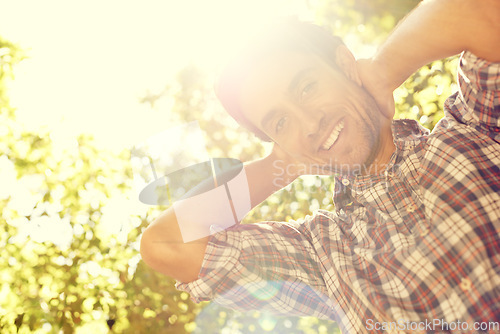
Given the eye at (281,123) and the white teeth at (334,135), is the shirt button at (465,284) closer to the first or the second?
the white teeth at (334,135)

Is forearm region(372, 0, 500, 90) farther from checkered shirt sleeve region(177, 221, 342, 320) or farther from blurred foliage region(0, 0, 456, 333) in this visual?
blurred foliage region(0, 0, 456, 333)

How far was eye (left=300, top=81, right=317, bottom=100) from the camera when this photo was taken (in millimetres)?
2037

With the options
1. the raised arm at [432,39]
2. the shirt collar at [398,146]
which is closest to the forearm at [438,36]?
the raised arm at [432,39]

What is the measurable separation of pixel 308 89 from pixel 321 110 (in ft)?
0.46

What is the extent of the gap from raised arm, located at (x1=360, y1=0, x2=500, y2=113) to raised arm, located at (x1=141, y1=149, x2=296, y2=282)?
0.80 m

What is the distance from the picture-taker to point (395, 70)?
1.70 m

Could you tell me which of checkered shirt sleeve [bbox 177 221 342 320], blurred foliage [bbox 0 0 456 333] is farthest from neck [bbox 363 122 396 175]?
blurred foliage [bbox 0 0 456 333]

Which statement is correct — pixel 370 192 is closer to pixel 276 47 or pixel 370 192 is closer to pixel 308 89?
pixel 308 89

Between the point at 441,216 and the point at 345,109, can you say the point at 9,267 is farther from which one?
the point at 441,216

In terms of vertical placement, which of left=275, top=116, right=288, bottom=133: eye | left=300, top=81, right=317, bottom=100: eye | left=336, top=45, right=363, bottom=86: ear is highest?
left=336, top=45, right=363, bottom=86: ear

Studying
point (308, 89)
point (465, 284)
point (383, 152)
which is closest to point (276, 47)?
point (308, 89)

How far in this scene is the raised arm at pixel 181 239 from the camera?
1.99m

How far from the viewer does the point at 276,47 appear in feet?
7.09

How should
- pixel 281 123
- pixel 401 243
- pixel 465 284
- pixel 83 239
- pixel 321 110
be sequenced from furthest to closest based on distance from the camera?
pixel 83 239 → pixel 281 123 → pixel 321 110 → pixel 401 243 → pixel 465 284
